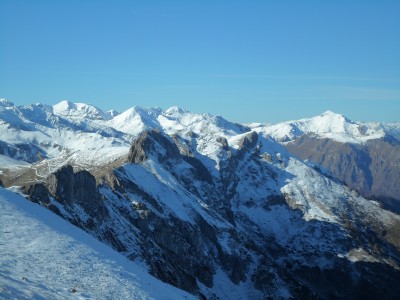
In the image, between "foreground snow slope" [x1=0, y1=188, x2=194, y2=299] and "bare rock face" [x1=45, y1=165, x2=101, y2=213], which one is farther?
"bare rock face" [x1=45, y1=165, x2=101, y2=213]

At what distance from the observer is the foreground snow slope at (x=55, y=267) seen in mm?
30591

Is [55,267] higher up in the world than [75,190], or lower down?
higher up

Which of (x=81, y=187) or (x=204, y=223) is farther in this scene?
(x=204, y=223)

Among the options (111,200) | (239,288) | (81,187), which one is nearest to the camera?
(81,187)

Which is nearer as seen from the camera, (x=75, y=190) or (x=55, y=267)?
(x=55, y=267)

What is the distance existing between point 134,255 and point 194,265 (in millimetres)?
35495

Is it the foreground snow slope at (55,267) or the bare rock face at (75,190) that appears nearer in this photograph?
the foreground snow slope at (55,267)

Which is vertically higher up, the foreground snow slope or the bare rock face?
the foreground snow slope

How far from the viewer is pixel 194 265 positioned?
12550 centimetres

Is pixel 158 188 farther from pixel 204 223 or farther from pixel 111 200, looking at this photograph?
pixel 111 200

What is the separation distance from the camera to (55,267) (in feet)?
116

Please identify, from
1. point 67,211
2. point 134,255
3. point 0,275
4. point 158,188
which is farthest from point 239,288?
point 0,275

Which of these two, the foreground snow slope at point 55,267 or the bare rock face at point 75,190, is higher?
the foreground snow slope at point 55,267

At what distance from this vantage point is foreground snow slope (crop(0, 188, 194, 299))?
30.6 metres
